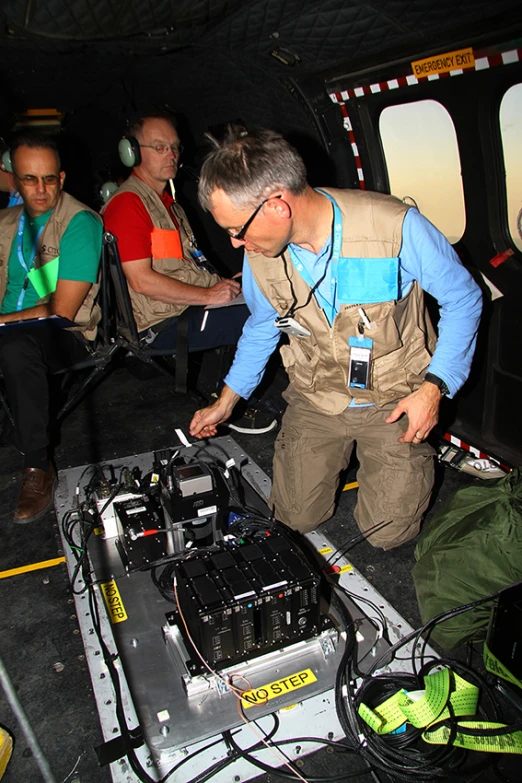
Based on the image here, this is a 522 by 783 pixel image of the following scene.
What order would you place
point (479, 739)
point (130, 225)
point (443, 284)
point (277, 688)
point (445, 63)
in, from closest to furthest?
point (479, 739)
point (277, 688)
point (443, 284)
point (445, 63)
point (130, 225)

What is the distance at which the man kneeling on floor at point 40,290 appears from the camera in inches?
124

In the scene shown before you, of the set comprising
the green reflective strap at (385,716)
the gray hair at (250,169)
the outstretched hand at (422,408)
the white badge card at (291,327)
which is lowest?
Result: the green reflective strap at (385,716)

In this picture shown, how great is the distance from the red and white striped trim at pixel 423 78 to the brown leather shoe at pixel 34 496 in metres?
2.67

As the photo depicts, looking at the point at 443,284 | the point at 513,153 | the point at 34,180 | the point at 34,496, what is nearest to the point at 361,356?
the point at 443,284

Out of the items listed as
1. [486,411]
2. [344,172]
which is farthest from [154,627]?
[344,172]

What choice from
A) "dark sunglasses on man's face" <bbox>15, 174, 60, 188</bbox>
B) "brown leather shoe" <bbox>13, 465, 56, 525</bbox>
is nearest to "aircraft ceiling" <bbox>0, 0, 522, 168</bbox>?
"dark sunglasses on man's face" <bbox>15, 174, 60, 188</bbox>

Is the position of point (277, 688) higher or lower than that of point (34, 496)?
lower

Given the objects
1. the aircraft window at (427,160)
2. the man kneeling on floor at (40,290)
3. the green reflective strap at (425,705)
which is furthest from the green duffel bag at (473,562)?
the man kneeling on floor at (40,290)

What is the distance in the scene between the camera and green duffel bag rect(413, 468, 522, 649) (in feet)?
6.97

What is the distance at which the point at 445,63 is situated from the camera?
8.34 feet

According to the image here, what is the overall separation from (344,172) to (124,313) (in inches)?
64.8

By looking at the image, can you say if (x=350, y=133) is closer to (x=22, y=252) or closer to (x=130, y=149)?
(x=130, y=149)

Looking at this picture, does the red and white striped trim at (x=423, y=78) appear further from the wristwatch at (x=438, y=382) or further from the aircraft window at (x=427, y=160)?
the wristwatch at (x=438, y=382)

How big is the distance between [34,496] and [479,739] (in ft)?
7.66
